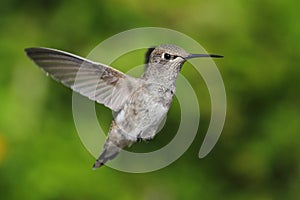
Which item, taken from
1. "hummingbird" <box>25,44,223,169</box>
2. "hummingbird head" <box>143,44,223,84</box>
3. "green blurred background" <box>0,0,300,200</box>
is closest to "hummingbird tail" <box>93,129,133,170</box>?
"hummingbird" <box>25,44,223,169</box>

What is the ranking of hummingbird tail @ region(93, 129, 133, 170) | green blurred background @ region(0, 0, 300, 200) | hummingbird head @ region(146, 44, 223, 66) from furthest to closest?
green blurred background @ region(0, 0, 300, 200) < hummingbird tail @ region(93, 129, 133, 170) < hummingbird head @ region(146, 44, 223, 66)

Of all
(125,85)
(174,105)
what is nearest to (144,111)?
(125,85)

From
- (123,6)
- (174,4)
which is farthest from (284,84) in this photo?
(123,6)

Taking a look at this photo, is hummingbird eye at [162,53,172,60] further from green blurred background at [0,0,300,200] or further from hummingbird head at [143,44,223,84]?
green blurred background at [0,0,300,200]

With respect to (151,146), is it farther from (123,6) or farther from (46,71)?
(46,71)

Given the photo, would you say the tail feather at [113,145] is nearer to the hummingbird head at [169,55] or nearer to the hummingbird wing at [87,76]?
the hummingbird wing at [87,76]

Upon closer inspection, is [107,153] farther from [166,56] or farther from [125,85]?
[166,56]

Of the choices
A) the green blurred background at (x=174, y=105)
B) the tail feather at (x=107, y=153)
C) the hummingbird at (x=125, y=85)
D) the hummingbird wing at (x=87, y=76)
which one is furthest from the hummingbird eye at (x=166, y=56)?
the green blurred background at (x=174, y=105)

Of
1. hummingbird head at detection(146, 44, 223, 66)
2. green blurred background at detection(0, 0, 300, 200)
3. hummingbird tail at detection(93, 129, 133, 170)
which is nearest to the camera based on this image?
hummingbird head at detection(146, 44, 223, 66)
